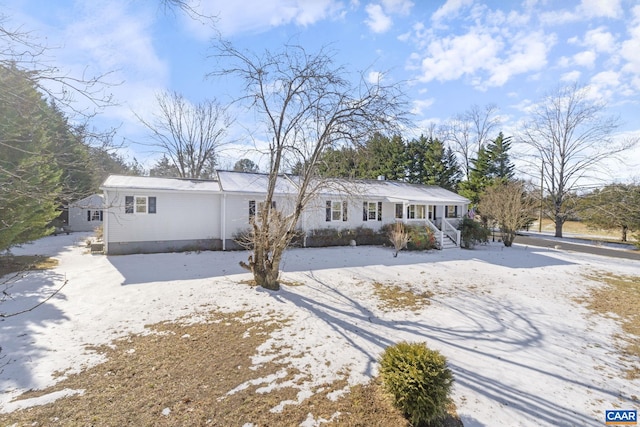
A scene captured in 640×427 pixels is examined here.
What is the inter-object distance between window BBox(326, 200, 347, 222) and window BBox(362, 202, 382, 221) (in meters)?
1.40

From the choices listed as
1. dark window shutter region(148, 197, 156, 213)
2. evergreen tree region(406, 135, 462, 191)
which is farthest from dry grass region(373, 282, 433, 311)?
evergreen tree region(406, 135, 462, 191)

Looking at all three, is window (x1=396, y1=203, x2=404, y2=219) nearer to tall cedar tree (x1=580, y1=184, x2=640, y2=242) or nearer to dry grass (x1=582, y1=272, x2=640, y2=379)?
dry grass (x1=582, y1=272, x2=640, y2=379)

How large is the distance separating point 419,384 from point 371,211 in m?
15.4

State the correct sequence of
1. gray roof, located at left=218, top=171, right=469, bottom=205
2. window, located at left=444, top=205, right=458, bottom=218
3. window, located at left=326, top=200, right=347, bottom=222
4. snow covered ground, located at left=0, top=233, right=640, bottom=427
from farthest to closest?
window, located at left=444, top=205, right=458, bottom=218, window, located at left=326, top=200, right=347, bottom=222, gray roof, located at left=218, top=171, right=469, bottom=205, snow covered ground, located at left=0, top=233, right=640, bottom=427

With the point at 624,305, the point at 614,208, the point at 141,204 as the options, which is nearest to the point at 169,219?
the point at 141,204

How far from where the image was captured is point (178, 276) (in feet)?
29.3

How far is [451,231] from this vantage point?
18.4 m

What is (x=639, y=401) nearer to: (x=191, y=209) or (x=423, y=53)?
(x=423, y=53)

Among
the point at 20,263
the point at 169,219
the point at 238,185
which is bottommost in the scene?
the point at 20,263

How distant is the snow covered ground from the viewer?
3.72 m

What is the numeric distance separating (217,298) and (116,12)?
6.11 metres

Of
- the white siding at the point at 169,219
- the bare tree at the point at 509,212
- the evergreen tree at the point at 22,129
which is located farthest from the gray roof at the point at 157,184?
the bare tree at the point at 509,212

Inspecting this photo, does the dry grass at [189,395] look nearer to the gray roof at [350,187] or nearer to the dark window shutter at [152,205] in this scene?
the gray roof at [350,187]

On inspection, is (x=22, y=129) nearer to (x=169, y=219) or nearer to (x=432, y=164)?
(x=169, y=219)
